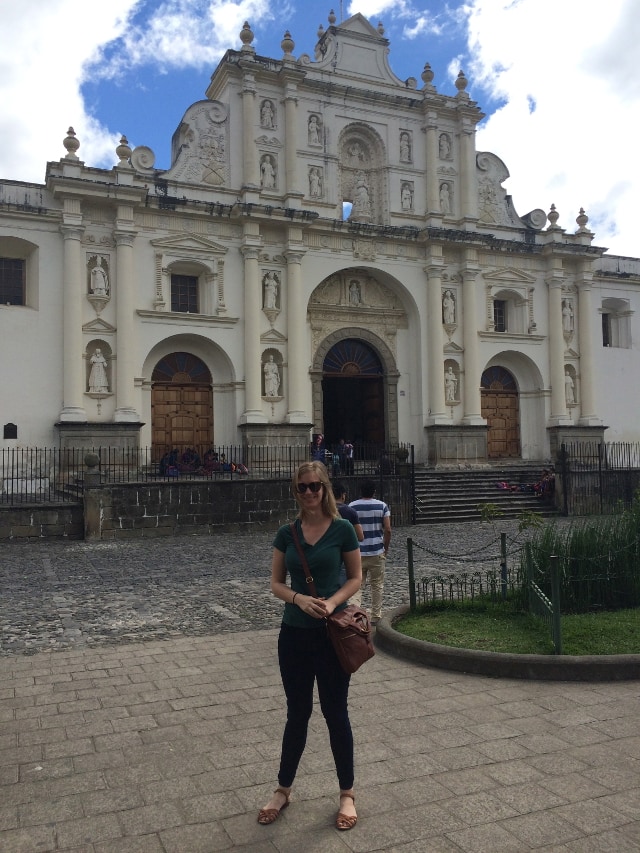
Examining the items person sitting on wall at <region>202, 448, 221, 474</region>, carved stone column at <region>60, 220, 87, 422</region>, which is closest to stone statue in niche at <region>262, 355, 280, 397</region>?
person sitting on wall at <region>202, 448, 221, 474</region>

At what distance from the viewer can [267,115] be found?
23375 mm

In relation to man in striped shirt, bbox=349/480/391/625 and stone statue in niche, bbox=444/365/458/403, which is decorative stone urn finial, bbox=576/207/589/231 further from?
man in striped shirt, bbox=349/480/391/625

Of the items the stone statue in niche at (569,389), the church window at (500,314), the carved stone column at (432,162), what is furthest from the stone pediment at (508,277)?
the stone statue in niche at (569,389)

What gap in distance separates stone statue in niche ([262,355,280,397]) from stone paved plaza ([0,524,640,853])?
49.1ft

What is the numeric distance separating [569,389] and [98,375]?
16.2 metres

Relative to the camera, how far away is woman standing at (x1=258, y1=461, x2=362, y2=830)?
3.62 meters

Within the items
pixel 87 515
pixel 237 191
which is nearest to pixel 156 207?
pixel 237 191

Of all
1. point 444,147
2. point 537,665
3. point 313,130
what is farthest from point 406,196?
point 537,665

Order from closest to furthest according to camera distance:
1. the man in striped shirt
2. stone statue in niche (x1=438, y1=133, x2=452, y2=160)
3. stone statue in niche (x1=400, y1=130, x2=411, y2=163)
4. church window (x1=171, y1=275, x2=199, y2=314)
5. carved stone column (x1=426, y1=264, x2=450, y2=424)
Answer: the man in striped shirt → church window (x1=171, y1=275, x2=199, y2=314) → carved stone column (x1=426, y1=264, x2=450, y2=424) → stone statue in niche (x1=400, y1=130, x2=411, y2=163) → stone statue in niche (x1=438, y1=133, x2=452, y2=160)

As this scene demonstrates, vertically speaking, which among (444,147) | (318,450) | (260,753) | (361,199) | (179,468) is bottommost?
(260,753)

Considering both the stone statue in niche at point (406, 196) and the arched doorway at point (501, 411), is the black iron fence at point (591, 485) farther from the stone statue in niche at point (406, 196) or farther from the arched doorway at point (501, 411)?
the stone statue in niche at point (406, 196)

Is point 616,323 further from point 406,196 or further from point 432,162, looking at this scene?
point 406,196

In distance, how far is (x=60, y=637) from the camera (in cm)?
736

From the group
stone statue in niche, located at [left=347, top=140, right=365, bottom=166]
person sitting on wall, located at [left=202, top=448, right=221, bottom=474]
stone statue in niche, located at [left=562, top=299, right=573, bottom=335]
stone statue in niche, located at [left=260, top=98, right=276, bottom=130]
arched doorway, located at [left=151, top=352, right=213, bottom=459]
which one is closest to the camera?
A: person sitting on wall, located at [left=202, top=448, right=221, bottom=474]
